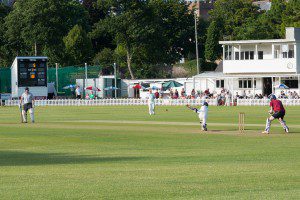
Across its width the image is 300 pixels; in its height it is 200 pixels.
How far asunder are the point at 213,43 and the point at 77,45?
20649 millimetres

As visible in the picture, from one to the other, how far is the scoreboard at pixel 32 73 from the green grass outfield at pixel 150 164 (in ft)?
137

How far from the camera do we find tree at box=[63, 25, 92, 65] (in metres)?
111

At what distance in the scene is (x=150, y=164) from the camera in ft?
74.5

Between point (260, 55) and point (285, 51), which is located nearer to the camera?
point (285, 51)

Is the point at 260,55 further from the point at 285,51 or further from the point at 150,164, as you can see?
the point at 150,164

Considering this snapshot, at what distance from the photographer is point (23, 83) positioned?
81.8 metres

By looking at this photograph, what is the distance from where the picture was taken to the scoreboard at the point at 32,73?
267 ft

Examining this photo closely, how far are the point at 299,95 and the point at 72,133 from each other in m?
47.9

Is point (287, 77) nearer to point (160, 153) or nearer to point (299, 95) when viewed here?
point (299, 95)

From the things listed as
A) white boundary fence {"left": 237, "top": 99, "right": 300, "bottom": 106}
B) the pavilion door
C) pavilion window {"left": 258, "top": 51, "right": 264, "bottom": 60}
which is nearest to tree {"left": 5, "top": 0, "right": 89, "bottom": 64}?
pavilion window {"left": 258, "top": 51, "right": 264, "bottom": 60}

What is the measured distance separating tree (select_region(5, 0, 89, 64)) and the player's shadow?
3314 inches

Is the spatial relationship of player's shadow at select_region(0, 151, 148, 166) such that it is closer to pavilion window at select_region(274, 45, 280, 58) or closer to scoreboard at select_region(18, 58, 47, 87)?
scoreboard at select_region(18, 58, 47, 87)

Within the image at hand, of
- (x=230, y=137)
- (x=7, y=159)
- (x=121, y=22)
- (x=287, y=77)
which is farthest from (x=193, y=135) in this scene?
(x=121, y=22)

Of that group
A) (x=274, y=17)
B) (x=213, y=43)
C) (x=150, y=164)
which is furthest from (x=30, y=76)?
(x=150, y=164)
